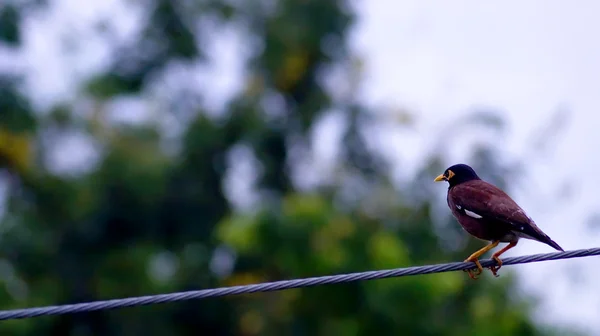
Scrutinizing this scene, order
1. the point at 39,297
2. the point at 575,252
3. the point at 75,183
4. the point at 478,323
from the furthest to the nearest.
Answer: the point at 75,183, the point at 39,297, the point at 478,323, the point at 575,252

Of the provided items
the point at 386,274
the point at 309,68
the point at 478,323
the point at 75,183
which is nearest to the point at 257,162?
the point at 309,68

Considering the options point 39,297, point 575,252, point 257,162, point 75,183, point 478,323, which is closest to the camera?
point 575,252

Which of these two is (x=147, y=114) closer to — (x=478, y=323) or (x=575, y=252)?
(x=478, y=323)

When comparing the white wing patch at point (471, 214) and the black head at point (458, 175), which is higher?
the black head at point (458, 175)

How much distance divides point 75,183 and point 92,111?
1.75m

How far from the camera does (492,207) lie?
7324 mm

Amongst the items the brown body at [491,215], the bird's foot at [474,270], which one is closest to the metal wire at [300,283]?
the bird's foot at [474,270]

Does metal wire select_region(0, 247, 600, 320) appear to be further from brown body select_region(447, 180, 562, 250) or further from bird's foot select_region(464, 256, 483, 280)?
brown body select_region(447, 180, 562, 250)

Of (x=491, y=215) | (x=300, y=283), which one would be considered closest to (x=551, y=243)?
(x=491, y=215)

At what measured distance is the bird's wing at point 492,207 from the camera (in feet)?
22.9

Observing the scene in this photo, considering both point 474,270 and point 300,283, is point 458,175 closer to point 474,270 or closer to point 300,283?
point 474,270

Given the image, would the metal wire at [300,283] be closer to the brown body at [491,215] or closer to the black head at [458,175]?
the brown body at [491,215]

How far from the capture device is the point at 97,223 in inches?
888

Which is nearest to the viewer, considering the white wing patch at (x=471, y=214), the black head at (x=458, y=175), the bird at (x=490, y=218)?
the bird at (x=490, y=218)
